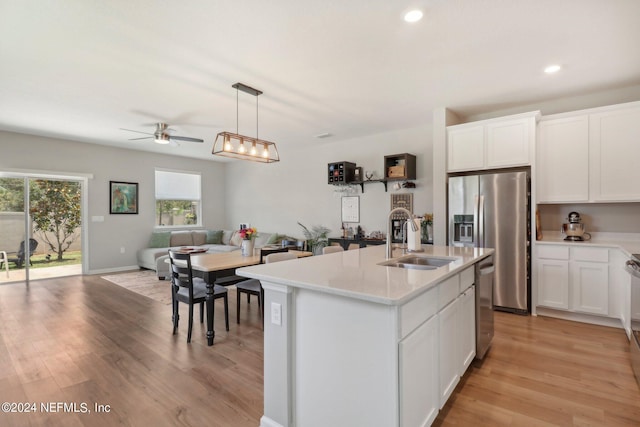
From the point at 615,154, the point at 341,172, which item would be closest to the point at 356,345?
the point at 615,154

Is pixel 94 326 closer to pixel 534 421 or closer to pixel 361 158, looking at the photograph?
pixel 534 421

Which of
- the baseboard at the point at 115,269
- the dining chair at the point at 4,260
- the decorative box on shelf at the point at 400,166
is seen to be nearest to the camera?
the decorative box on shelf at the point at 400,166

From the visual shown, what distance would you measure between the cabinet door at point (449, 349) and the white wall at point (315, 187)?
3368 millimetres

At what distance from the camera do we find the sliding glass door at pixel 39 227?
18.4 ft

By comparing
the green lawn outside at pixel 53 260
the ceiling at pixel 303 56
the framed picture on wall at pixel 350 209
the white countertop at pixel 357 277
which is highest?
the ceiling at pixel 303 56

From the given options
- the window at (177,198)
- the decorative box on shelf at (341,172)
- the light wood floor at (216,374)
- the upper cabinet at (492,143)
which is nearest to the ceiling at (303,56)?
the upper cabinet at (492,143)

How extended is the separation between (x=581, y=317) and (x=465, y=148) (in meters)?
2.36

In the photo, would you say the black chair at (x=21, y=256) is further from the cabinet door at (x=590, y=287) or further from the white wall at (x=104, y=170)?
the cabinet door at (x=590, y=287)

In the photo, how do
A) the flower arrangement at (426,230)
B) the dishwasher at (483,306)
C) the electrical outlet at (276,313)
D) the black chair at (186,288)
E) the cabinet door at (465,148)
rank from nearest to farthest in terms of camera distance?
the electrical outlet at (276,313), the dishwasher at (483,306), the black chair at (186,288), the cabinet door at (465,148), the flower arrangement at (426,230)

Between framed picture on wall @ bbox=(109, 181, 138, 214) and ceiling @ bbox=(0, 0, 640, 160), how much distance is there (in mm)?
2268

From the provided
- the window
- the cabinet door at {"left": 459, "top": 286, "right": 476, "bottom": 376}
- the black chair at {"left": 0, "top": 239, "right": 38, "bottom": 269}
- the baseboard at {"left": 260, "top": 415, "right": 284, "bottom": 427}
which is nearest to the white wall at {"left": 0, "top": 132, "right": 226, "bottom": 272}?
the window

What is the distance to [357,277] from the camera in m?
1.78

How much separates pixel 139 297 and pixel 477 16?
5247 millimetres

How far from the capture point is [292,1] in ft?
7.24
